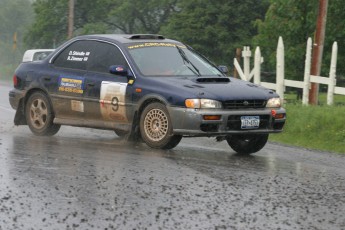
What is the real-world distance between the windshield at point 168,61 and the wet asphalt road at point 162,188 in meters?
1.11

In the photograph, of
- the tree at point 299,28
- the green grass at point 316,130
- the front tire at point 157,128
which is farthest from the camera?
the tree at point 299,28

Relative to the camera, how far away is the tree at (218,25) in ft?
154

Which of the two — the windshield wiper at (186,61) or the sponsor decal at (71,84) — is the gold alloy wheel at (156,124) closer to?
the windshield wiper at (186,61)

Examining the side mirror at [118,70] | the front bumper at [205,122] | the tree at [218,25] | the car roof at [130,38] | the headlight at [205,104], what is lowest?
the front bumper at [205,122]

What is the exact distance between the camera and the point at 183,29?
4712 centimetres

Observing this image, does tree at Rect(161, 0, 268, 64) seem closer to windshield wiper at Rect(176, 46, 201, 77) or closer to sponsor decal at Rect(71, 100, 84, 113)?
windshield wiper at Rect(176, 46, 201, 77)

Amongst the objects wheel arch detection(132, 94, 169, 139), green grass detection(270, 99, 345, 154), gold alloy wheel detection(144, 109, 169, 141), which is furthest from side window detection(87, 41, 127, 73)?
green grass detection(270, 99, 345, 154)

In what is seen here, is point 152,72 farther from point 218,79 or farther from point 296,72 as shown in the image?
point 296,72

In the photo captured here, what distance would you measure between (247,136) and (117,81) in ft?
6.63

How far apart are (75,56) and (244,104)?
313cm

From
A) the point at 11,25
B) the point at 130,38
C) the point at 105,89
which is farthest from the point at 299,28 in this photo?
the point at 11,25

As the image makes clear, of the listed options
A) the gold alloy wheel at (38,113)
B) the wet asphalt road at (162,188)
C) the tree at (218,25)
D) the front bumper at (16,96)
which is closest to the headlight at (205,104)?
the wet asphalt road at (162,188)

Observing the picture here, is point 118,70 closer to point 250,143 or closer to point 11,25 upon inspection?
point 250,143

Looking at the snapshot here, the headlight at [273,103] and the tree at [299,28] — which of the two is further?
the tree at [299,28]
